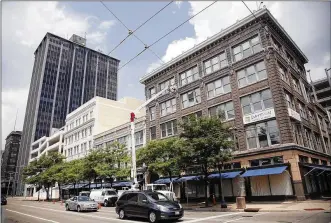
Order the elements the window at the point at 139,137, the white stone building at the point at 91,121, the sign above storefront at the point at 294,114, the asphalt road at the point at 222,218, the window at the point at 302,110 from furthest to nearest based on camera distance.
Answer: the white stone building at the point at 91,121, the window at the point at 139,137, the window at the point at 302,110, the sign above storefront at the point at 294,114, the asphalt road at the point at 222,218

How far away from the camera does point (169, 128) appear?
121 ft

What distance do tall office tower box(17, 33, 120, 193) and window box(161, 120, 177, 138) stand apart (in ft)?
303

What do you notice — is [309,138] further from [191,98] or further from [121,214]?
[121,214]

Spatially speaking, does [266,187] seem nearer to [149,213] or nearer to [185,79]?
[149,213]

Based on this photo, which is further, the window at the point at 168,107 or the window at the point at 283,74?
the window at the point at 168,107

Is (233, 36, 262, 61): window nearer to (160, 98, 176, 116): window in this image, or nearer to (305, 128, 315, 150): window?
(160, 98, 176, 116): window

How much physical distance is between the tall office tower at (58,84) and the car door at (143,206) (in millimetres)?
111187

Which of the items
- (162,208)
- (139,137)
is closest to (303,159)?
(162,208)

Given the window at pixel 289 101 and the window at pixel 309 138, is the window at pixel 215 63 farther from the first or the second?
the window at pixel 309 138

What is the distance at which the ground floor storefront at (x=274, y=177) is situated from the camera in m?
23.3

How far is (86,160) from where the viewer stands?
124 feet

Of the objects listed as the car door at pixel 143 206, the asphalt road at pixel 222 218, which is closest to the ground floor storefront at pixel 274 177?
the asphalt road at pixel 222 218

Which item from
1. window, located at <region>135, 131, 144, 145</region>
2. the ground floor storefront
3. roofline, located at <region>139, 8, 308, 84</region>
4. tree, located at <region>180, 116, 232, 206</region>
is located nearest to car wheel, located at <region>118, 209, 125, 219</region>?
tree, located at <region>180, 116, 232, 206</region>

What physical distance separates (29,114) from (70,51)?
37934 mm
